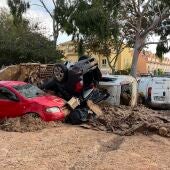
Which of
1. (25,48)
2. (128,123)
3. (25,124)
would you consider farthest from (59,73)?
(25,48)

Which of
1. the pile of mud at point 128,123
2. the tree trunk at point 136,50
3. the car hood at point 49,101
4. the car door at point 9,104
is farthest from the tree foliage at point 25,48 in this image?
the pile of mud at point 128,123

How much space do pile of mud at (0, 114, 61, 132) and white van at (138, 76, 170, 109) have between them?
227 inches

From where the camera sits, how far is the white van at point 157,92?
691 inches

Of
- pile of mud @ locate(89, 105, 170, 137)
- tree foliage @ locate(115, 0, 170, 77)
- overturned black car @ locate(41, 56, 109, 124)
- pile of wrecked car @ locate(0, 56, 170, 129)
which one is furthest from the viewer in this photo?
tree foliage @ locate(115, 0, 170, 77)

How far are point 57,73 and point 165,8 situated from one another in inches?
799

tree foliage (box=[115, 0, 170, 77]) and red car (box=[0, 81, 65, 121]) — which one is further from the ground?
tree foliage (box=[115, 0, 170, 77])

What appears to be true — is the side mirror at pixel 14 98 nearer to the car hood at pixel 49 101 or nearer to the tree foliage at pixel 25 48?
the car hood at pixel 49 101

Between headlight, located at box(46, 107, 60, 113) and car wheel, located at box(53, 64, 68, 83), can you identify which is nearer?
headlight, located at box(46, 107, 60, 113)

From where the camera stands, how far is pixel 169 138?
11445 mm

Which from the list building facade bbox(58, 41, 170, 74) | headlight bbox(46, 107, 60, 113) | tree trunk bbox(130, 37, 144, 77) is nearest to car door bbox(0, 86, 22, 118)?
headlight bbox(46, 107, 60, 113)

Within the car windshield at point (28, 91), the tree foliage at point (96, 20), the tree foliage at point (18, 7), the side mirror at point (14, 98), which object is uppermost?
the tree foliage at point (18, 7)

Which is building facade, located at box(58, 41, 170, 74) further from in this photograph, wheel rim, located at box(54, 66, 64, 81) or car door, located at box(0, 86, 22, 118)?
car door, located at box(0, 86, 22, 118)

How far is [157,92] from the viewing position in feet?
58.2

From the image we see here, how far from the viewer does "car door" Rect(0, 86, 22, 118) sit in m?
13.2
